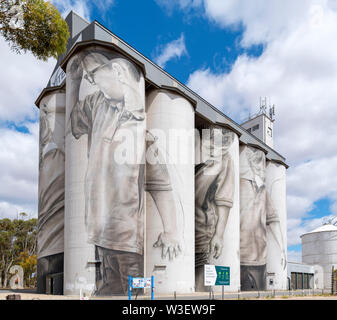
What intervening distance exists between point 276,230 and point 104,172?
42.2m

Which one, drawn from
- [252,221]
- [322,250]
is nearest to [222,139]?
[252,221]

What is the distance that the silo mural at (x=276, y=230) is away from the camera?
6812cm

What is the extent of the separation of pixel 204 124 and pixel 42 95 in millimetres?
20956

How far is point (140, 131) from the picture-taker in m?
41.1

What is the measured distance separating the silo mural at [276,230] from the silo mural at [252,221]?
6112 millimetres

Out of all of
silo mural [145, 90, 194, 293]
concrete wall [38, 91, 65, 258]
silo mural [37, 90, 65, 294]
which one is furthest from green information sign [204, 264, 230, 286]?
concrete wall [38, 91, 65, 258]

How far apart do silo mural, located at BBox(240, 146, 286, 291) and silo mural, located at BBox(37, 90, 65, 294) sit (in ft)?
87.8

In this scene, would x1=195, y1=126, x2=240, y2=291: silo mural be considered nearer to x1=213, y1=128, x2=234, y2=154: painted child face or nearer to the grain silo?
x1=213, y1=128, x2=234, y2=154: painted child face

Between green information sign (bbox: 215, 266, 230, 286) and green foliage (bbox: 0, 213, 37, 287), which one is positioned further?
green foliage (bbox: 0, 213, 37, 287)

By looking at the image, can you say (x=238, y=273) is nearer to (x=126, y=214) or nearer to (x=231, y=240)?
(x=231, y=240)

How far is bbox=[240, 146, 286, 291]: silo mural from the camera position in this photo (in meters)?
59.2

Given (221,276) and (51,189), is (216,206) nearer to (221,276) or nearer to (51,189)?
(51,189)
